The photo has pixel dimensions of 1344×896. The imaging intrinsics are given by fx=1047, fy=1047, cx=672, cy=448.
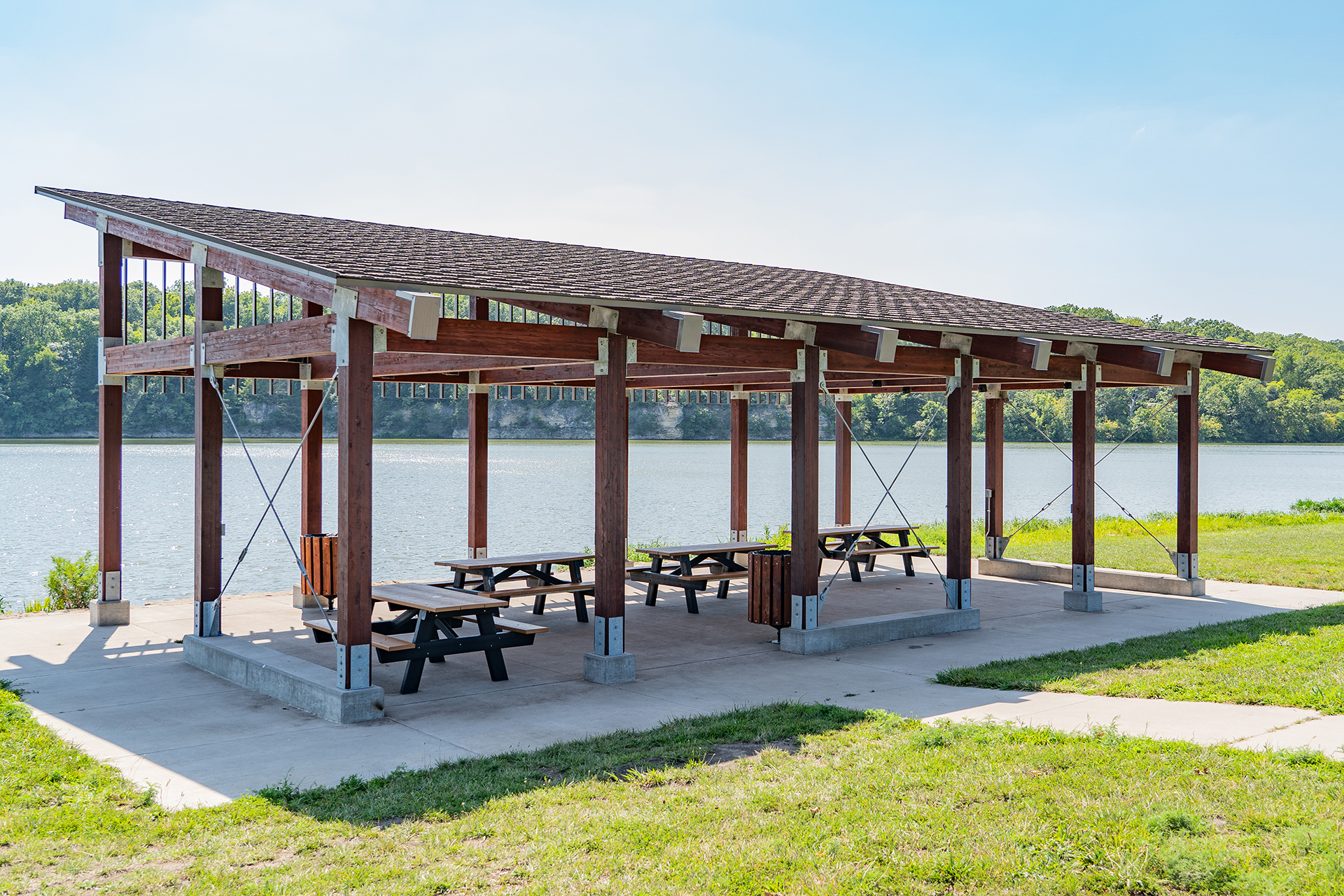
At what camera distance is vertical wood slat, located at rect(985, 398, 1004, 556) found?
14680 millimetres

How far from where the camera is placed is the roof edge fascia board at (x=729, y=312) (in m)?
6.38

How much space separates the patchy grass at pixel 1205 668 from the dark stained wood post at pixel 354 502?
421 centimetres

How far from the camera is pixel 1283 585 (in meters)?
13.0

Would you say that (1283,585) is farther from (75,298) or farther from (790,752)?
(75,298)

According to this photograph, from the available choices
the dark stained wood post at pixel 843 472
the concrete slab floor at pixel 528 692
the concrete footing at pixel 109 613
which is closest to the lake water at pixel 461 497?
the concrete footing at pixel 109 613

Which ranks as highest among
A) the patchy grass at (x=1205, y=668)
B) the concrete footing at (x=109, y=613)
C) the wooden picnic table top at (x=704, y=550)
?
the wooden picnic table top at (x=704, y=550)

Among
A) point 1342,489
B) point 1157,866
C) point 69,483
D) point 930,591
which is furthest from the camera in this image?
point 1342,489

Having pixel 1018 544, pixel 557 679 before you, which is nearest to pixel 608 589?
pixel 557 679

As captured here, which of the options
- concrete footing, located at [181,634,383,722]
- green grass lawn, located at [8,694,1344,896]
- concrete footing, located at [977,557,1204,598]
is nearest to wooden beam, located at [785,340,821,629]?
green grass lawn, located at [8,694,1344,896]

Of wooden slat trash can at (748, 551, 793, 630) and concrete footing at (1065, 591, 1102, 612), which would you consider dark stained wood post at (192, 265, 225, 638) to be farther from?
concrete footing at (1065, 591, 1102, 612)

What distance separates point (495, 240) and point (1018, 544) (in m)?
12.4

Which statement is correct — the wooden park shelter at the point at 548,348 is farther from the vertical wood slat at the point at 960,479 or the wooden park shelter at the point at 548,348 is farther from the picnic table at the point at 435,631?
the picnic table at the point at 435,631

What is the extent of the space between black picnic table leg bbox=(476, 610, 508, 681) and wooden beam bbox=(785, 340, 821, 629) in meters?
2.68

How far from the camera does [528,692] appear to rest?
24.6ft
